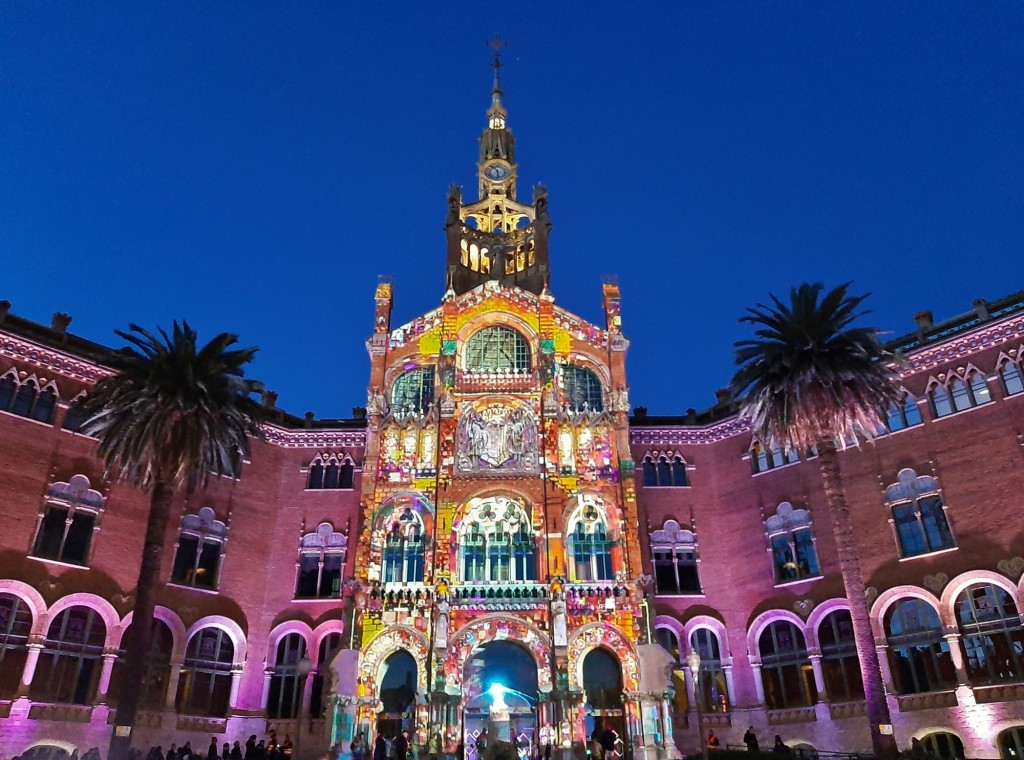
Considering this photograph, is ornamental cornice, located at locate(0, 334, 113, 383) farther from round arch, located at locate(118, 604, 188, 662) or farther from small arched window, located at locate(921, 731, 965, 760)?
small arched window, located at locate(921, 731, 965, 760)

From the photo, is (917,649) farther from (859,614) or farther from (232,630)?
(232,630)

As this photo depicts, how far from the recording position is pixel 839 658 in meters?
35.7

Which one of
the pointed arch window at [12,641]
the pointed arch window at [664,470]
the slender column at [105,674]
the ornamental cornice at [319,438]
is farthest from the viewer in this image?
the ornamental cornice at [319,438]

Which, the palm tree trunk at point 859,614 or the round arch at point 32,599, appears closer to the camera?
the palm tree trunk at point 859,614

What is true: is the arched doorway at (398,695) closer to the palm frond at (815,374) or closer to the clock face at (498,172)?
the palm frond at (815,374)

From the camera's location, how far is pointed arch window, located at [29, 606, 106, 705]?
105 feet

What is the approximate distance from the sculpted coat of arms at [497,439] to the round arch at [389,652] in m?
8.21

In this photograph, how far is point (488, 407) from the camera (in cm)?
4166

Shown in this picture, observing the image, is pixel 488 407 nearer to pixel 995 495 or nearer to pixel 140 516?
pixel 140 516

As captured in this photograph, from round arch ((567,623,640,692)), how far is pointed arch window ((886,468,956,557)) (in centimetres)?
1258

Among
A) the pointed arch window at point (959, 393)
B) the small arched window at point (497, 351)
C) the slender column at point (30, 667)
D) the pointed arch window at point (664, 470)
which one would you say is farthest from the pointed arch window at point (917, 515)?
the slender column at point (30, 667)

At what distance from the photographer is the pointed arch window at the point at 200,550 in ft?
124

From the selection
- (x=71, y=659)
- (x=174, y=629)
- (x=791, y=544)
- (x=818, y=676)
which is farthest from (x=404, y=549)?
(x=818, y=676)

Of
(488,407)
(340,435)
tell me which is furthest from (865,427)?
(340,435)
